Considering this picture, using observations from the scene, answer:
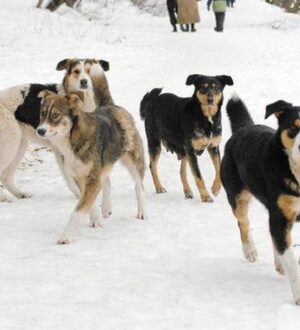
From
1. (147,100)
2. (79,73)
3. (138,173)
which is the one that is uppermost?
(79,73)

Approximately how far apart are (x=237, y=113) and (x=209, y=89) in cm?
190

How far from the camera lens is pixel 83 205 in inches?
249

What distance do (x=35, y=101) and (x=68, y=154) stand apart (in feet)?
5.49

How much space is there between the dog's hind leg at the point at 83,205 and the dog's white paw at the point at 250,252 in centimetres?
155

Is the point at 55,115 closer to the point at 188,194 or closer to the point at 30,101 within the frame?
the point at 30,101

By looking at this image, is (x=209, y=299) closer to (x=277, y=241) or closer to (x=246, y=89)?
(x=277, y=241)

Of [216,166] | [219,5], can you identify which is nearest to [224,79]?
[216,166]

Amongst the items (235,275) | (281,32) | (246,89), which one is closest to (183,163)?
(235,275)

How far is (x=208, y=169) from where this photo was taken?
31.1ft

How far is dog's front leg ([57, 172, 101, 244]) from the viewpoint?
6.18 meters

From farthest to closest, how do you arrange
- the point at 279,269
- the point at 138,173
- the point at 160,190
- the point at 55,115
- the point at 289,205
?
the point at 160,190 < the point at 138,173 < the point at 55,115 < the point at 279,269 < the point at 289,205

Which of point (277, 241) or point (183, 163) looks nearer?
point (277, 241)

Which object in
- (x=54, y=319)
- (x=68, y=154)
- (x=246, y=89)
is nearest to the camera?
(x=54, y=319)

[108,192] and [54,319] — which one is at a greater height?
[54,319]
